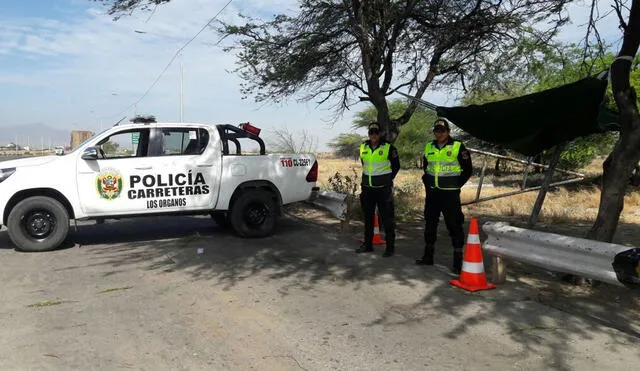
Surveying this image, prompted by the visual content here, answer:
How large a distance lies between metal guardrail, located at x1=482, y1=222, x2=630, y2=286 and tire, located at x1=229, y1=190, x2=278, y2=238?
3952 millimetres

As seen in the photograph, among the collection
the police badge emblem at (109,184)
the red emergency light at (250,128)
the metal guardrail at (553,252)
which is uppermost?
the red emergency light at (250,128)

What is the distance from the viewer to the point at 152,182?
828cm

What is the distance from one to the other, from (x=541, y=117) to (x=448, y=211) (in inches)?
66.2

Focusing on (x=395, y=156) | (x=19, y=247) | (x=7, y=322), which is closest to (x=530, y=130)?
(x=395, y=156)

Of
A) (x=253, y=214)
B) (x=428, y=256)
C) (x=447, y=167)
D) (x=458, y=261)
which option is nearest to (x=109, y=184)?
(x=253, y=214)

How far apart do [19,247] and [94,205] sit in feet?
3.86

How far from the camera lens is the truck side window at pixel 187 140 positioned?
862 cm

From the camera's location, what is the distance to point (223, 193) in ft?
28.6

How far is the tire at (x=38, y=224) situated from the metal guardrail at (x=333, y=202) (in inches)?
163

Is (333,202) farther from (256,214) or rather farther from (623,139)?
(623,139)

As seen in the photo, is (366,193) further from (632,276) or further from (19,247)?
(19,247)

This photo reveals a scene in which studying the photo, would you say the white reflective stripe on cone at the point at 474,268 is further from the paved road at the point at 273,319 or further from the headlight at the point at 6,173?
the headlight at the point at 6,173

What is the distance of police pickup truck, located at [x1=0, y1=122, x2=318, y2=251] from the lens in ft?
25.6

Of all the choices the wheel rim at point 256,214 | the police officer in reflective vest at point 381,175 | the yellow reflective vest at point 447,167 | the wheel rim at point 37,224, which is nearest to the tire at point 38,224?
the wheel rim at point 37,224
